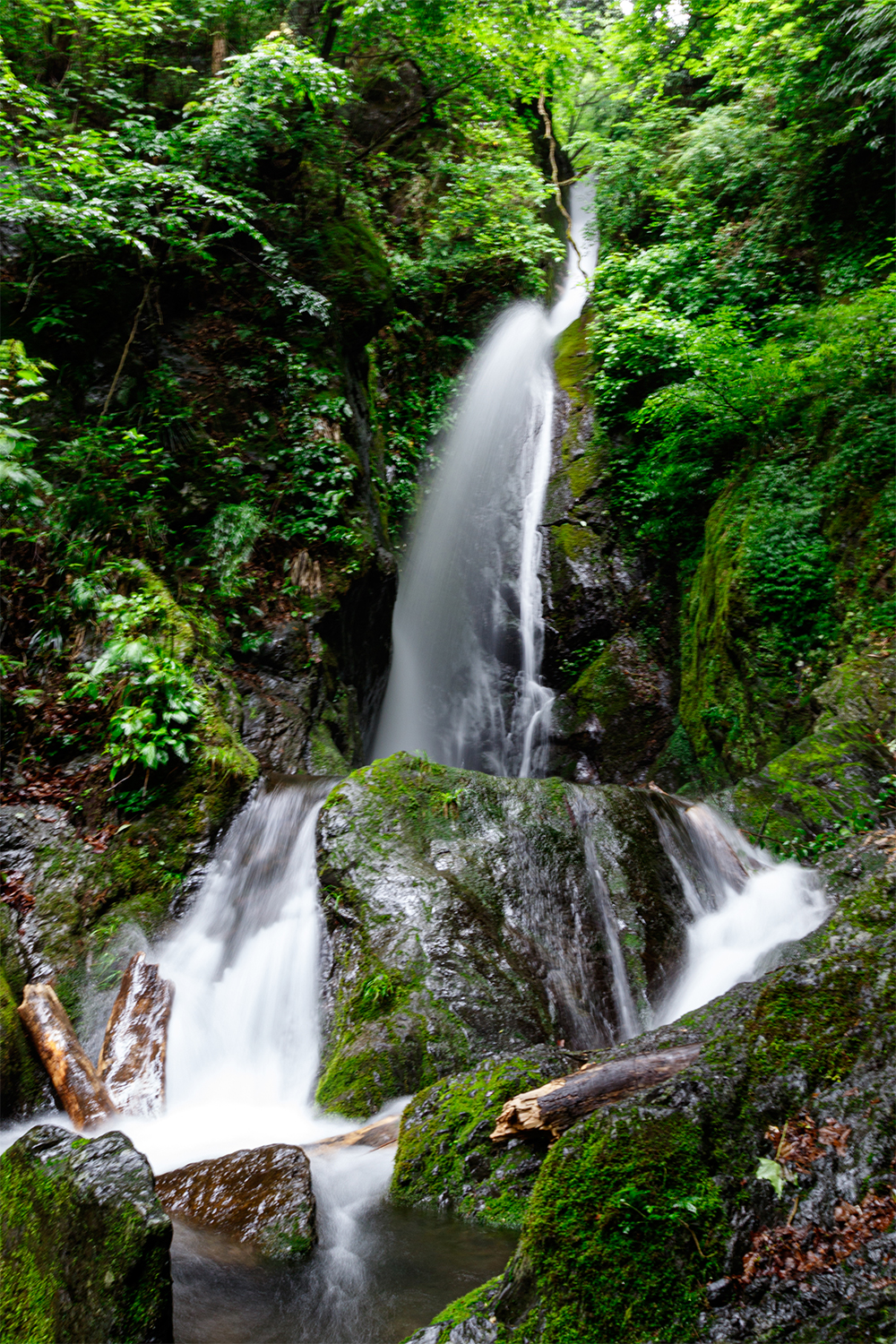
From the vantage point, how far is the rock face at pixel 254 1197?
3.18 meters

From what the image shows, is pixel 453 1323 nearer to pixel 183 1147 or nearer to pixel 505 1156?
pixel 505 1156

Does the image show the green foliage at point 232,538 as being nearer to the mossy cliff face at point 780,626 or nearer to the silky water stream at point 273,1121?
the silky water stream at point 273,1121

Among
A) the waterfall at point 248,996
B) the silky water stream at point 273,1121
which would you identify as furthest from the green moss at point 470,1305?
the waterfall at point 248,996

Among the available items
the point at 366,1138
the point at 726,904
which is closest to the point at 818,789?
the point at 726,904

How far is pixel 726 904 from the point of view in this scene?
6.01 metres

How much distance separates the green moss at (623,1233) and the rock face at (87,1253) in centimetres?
114

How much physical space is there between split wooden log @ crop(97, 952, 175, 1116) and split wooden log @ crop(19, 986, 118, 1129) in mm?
122

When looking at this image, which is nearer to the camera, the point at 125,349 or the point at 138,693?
the point at 138,693

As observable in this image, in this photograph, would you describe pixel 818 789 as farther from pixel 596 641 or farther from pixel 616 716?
pixel 596 641

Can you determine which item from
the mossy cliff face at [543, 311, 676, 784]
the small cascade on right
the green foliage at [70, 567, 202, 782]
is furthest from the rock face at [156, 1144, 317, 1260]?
the mossy cliff face at [543, 311, 676, 784]

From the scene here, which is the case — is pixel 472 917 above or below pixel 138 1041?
below

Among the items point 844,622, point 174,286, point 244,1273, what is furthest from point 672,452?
point 244,1273

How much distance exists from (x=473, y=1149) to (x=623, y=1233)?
1.62m

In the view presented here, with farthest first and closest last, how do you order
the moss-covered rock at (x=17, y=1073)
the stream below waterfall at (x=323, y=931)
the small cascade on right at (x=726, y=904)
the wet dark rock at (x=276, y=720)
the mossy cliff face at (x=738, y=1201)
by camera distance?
1. the wet dark rock at (x=276, y=720)
2. the small cascade on right at (x=726, y=904)
3. the moss-covered rock at (x=17, y=1073)
4. the stream below waterfall at (x=323, y=931)
5. the mossy cliff face at (x=738, y=1201)
